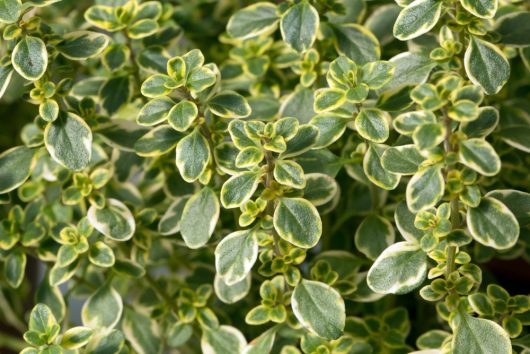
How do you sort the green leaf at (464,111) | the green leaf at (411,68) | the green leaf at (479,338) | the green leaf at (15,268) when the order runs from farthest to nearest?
the green leaf at (15,268) → the green leaf at (411,68) → the green leaf at (479,338) → the green leaf at (464,111)

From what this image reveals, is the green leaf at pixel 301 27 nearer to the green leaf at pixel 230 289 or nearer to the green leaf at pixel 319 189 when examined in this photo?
the green leaf at pixel 319 189

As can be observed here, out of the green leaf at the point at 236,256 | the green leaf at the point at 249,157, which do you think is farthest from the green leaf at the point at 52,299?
the green leaf at the point at 249,157

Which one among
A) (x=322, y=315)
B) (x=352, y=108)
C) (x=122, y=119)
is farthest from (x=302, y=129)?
(x=122, y=119)

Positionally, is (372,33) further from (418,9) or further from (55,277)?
(55,277)

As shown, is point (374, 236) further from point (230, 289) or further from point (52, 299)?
point (52, 299)

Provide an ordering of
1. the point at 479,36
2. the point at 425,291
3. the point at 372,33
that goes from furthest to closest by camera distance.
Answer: the point at 372,33
the point at 479,36
the point at 425,291

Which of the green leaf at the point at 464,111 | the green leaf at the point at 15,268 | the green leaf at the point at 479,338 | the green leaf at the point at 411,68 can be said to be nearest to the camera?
the green leaf at the point at 464,111

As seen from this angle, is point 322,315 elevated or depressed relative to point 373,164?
depressed
